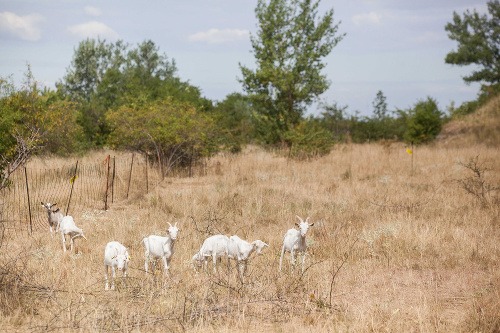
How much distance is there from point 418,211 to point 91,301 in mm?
8941

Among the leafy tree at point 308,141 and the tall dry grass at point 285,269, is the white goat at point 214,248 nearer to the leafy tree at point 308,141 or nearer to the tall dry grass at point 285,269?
the tall dry grass at point 285,269

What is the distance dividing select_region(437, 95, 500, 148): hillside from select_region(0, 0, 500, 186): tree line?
1.08 metres

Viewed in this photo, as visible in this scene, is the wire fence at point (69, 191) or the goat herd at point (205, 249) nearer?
the goat herd at point (205, 249)

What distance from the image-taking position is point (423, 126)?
110 feet

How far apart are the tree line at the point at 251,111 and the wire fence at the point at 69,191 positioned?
3.63 feet

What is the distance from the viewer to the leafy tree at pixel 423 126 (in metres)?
33.1

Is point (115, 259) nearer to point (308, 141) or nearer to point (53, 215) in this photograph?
point (53, 215)

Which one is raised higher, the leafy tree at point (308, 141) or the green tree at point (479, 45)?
the green tree at point (479, 45)

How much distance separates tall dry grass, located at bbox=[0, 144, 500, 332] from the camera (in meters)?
6.52

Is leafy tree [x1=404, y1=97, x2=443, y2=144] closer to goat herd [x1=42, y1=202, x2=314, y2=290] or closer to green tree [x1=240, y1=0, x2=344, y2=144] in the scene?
green tree [x1=240, y1=0, x2=344, y2=144]

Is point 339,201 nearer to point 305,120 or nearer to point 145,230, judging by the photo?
point 145,230

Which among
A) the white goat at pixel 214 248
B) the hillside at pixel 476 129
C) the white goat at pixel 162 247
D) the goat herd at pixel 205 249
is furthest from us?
the hillside at pixel 476 129

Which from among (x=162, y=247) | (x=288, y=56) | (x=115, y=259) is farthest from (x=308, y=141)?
(x=115, y=259)

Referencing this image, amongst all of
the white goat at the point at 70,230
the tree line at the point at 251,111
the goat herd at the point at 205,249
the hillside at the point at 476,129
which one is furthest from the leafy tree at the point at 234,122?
the goat herd at the point at 205,249
